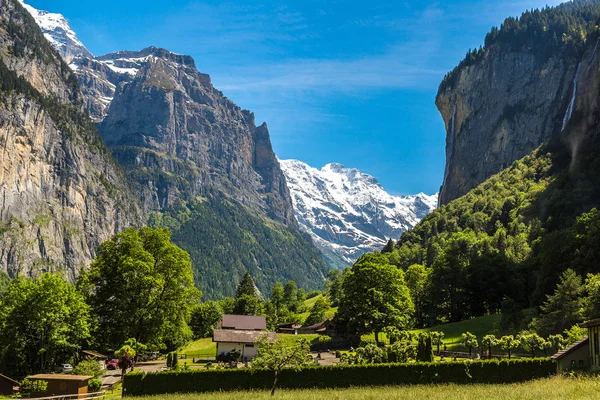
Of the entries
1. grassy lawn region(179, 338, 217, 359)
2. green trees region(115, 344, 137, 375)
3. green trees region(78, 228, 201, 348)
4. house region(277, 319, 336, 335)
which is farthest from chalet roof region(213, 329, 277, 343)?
green trees region(115, 344, 137, 375)

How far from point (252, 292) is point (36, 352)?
80.4 m

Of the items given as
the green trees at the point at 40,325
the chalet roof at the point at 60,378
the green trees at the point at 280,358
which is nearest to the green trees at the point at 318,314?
the green trees at the point at 40,325

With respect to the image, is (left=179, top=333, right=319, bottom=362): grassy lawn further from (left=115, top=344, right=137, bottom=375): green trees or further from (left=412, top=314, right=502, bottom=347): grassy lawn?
(left=115, top=344, right=137, bottom=375): green trees

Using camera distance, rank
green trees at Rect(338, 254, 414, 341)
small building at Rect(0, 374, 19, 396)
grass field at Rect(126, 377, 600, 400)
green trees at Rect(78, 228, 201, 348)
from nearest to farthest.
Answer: grass field at Rect(126, 377, 600, 400) → small building at Rect(0, 374, 19, 396) → green trees at Rect(78, 228, 201, 348) → green trees at Rect(338, 254, 414, 341)

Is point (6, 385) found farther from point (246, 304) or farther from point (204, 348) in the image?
point (246, 304)

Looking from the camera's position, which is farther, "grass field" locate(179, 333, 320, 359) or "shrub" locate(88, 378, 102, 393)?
"grass field" locate(179, 333, 320, 359)

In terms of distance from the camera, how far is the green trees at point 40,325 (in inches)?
2227

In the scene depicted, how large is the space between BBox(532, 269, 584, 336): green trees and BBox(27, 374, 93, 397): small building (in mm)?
47367

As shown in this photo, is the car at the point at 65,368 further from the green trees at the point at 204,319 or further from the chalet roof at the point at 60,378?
the green trees at the point at 204,319

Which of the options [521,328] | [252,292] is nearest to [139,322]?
[521,328]

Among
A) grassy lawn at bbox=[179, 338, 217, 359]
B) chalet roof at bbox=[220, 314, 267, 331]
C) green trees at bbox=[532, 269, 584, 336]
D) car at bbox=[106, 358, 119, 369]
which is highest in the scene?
green trees at bbox=[532, 269, 584, 336]

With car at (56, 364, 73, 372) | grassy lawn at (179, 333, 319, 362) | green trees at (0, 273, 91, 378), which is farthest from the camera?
grassy lawn at (179, 333, 319, 362)

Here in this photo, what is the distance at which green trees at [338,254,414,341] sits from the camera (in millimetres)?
80250

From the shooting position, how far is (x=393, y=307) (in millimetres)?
81250
